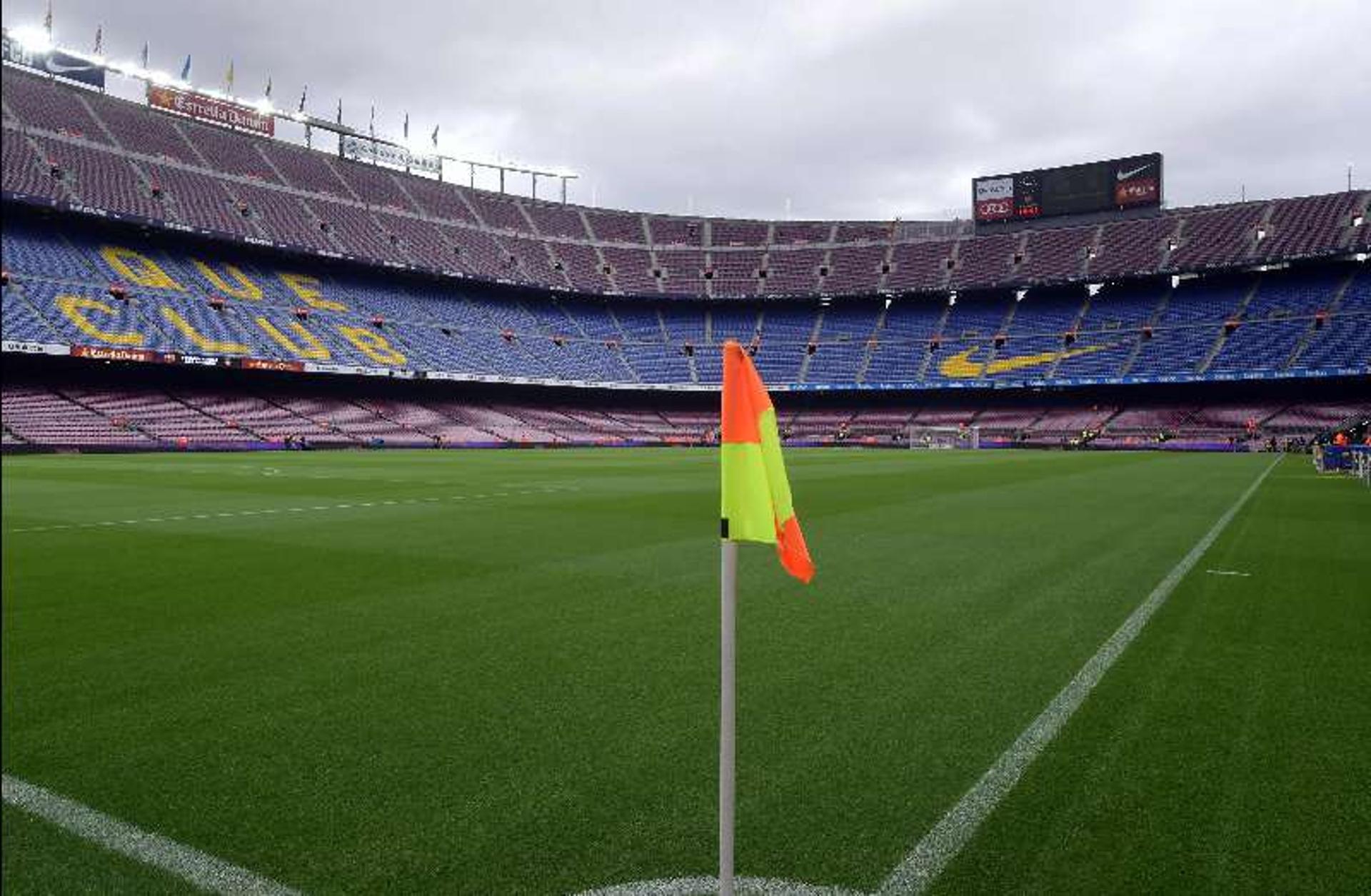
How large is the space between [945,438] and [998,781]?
185ft

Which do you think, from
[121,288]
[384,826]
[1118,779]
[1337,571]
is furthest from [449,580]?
[121,288]

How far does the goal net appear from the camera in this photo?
57.2 meters

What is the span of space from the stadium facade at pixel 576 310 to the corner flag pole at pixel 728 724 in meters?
44.3

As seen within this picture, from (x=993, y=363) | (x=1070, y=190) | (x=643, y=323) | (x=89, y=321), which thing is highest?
(x=1070, y=190)

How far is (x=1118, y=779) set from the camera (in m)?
3.76

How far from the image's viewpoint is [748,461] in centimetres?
277

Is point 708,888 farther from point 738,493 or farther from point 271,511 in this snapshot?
point 271,511

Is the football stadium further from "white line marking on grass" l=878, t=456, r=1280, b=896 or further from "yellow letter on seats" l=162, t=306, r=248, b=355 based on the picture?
"yellow letter on seats" l=162, t=306, r=248, b=355

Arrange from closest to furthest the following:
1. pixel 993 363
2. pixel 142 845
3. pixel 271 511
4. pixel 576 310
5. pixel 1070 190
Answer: pixel 142 845 < pixel 271 511 < pixel 993 363 < pixel 1070 190 < pixel 576 310

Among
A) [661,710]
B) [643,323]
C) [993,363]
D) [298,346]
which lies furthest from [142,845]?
[643,323]

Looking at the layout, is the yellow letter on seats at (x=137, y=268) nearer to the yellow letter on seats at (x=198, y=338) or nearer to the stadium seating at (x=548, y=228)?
the stadium seating at (x=548, y=228)

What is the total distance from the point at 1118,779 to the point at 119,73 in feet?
235

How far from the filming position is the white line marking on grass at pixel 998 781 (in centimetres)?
306

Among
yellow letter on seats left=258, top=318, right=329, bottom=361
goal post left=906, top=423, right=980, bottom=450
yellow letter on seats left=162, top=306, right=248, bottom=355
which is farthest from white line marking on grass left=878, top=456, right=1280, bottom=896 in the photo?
goal post left=906, top=423, right=980, bottom=450
